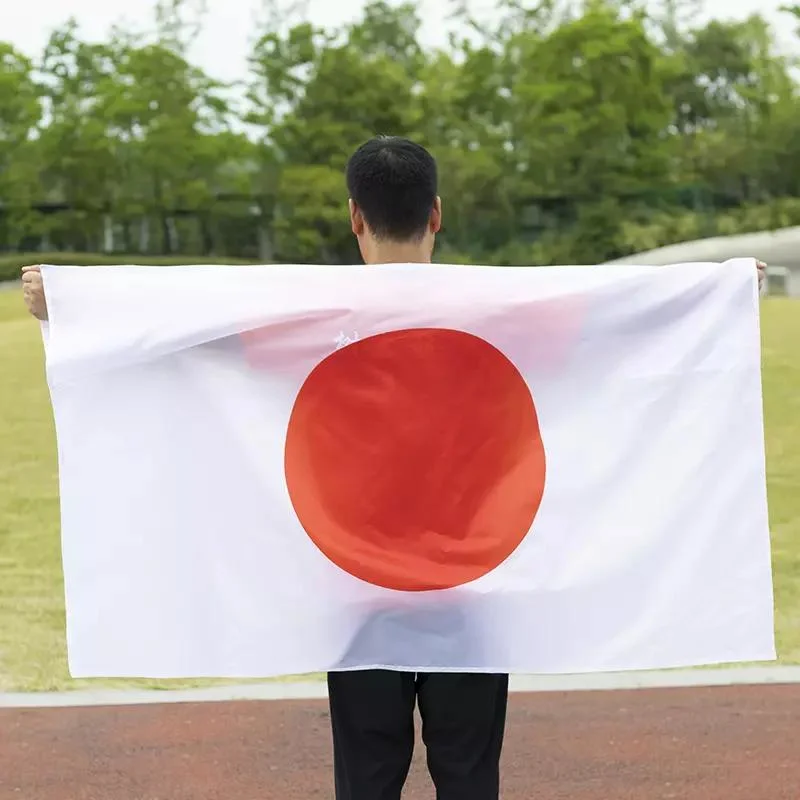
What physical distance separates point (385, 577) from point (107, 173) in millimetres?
26183

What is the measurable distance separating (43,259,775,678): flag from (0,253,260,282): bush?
66.3ft

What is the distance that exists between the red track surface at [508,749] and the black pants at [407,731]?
1.15 metres

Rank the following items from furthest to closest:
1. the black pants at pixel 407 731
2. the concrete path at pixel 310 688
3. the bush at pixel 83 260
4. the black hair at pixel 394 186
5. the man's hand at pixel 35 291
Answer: the bush at pixel 83 260
the concrete path at pixel 310 688
the man's hand at pixel 35 291
the black pants at pixel 407 731
the black hair at pixel 394 186

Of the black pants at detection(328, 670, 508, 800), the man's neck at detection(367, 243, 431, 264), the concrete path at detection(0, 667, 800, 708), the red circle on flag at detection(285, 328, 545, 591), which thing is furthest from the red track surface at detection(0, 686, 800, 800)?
the man's neck at detection(367, 243, 431, 264)

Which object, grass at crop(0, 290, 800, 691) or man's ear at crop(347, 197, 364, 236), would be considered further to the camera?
grass at crop(0, 290, 800, 691)

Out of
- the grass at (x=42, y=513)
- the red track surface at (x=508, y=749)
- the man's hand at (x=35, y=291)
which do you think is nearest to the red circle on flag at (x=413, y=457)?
the man's hand at (x=35, y=291)

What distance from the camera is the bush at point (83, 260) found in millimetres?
22812

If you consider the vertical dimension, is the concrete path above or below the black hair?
below

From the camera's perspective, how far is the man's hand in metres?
2.55

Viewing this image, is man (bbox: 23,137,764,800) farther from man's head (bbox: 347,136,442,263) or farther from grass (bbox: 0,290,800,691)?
grass (bbox: 0,290,800,691)

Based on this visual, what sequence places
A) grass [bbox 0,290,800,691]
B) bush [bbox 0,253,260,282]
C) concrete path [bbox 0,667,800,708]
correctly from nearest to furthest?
concrete path [bbox 0,667,800,708]
grass [bbox 0,290,800,691]
bush [bbox 0,253,260,282]

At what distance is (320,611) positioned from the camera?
2.49 metres

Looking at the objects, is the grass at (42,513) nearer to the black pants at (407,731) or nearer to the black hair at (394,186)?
the black pants at (407,731)

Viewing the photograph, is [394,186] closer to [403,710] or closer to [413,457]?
[413,457]
